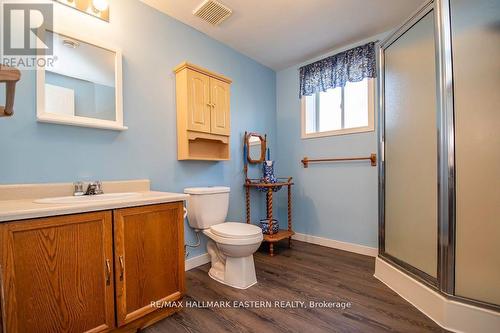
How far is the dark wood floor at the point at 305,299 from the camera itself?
4.30 feet

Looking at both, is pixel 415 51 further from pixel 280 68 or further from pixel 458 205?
pixel 280 68

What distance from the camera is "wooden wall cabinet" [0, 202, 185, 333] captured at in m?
0.91

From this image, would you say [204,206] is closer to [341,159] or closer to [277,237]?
[277,237]

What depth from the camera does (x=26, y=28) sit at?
52.2 inches

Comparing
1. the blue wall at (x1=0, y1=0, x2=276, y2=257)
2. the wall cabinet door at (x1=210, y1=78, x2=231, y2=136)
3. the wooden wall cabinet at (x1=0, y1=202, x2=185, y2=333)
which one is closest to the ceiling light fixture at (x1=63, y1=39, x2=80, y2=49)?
the blue wall at (x1=0, y1=0, x2=276, y2=257)

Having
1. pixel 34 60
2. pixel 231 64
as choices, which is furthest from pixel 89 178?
pixel 231 64

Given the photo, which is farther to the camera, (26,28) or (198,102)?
(198,102)

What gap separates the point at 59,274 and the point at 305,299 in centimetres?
145

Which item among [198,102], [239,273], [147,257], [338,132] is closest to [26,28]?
[198,102]

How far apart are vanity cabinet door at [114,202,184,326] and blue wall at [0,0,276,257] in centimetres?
58

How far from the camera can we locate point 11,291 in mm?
879

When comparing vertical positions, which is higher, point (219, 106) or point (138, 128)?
point (219, 106)

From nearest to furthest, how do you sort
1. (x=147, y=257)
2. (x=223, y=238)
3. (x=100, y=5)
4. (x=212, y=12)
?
1. (x=147, y=257)
2. (x=100, y=5)
3. (x=223, y=238)
4. (x=212, y=12)

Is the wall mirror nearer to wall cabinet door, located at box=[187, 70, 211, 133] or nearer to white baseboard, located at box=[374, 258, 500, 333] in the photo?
wall cabinet door, located at box=[187, 70, 211, 133]
